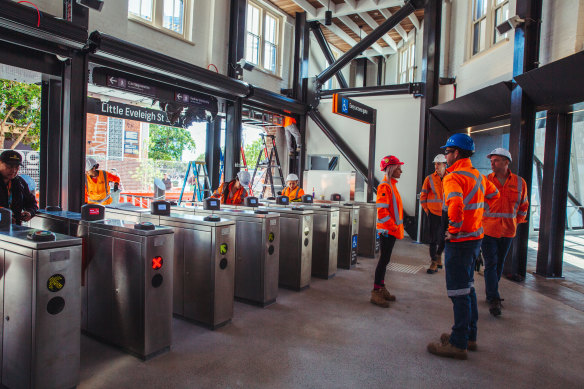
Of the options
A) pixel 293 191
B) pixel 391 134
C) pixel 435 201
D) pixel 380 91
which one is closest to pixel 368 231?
pixel 293 191

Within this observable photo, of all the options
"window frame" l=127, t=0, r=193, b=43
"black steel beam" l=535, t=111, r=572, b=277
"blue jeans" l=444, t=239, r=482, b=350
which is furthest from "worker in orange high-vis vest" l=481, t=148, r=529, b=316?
"window frame" l=127, t=0, r=193, b=43

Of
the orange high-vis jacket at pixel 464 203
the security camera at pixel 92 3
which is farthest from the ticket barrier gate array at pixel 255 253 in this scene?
the security camera at pixel 92 3

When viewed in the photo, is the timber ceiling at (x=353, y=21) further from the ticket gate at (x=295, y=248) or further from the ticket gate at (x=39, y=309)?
the ticket gate at (x=39, y=309)

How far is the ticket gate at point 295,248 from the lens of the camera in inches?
199

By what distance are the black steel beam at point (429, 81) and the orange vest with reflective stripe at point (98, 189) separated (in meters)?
7.05

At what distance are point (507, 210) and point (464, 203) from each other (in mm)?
1694

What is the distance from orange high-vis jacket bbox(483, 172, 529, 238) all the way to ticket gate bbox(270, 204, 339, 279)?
2112 millimetres

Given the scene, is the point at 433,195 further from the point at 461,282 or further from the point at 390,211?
the point at 461,282

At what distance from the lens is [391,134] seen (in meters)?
10.4

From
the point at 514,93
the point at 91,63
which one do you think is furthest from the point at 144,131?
the point at 514,93

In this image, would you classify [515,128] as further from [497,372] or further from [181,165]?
[181,165]

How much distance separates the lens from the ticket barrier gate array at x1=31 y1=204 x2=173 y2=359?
2953mm

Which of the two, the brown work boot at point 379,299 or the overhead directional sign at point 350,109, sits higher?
the overhead directional sign at point 350,109

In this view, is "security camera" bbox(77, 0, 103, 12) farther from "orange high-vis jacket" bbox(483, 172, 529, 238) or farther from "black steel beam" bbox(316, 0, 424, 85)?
"black steel beam" bbox(316, 0, 424, 85)
